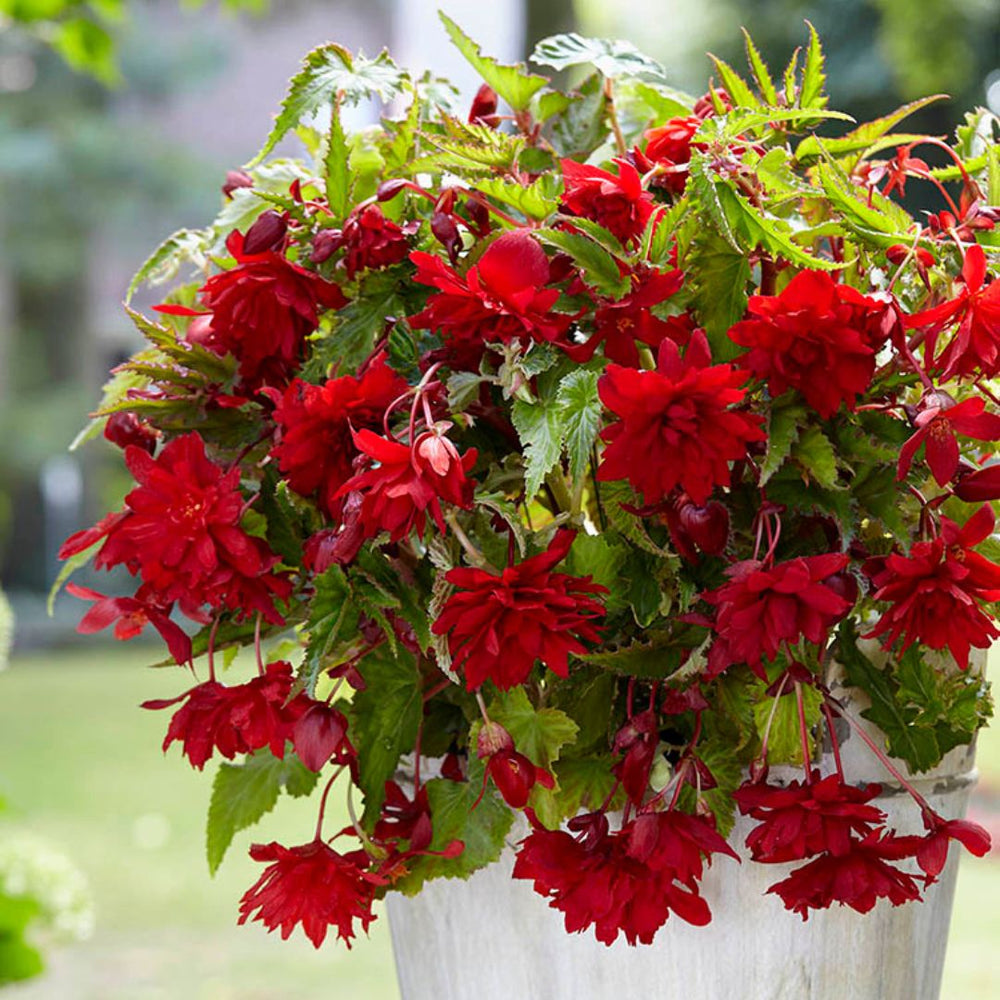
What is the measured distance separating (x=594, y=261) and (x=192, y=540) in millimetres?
198

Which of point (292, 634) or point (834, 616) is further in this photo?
point (292, 634)

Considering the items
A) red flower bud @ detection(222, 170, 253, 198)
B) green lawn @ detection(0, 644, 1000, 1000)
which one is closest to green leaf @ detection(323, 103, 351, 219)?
red flower bud @ detection(222, 170, 253, 198)

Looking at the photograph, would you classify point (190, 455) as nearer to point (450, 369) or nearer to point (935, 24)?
point (450, 369)

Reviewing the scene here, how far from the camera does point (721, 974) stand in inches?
24.3

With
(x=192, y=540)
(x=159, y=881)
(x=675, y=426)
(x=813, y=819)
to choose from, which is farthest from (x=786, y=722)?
(x=159, y=881)

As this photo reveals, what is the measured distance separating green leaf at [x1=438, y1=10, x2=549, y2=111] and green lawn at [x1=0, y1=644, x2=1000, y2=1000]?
1537mm

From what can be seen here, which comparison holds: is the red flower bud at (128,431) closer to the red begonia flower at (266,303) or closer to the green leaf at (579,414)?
the red begonia flower at (266,303)

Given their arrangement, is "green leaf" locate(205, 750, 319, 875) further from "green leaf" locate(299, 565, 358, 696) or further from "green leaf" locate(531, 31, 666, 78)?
"green leaf" locate(531, 31, 666, 78)

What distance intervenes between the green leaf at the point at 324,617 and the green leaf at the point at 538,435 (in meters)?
0.09

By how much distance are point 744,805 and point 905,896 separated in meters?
0.07

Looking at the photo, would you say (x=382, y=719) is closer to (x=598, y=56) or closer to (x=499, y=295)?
(x=499, y=295)

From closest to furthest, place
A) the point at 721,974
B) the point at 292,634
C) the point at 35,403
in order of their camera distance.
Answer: the point at 721,974
the point at 292,634
the point at 35,403

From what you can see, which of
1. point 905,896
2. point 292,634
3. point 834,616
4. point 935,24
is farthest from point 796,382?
point 935,24

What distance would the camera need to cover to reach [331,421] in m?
0.56
